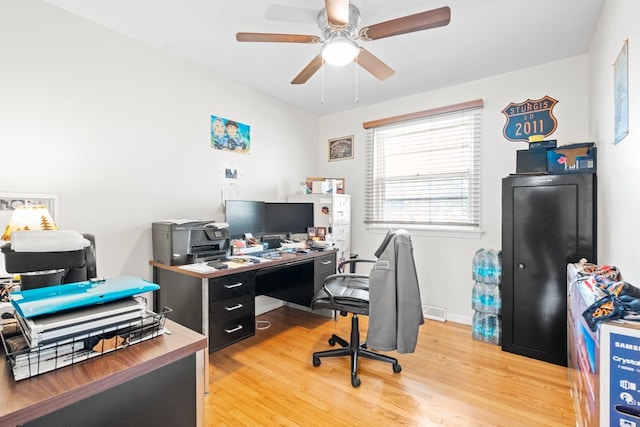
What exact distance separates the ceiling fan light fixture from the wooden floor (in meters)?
2.14

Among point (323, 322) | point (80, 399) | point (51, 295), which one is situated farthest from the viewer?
point (323, 322)

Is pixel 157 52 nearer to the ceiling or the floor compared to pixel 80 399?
nearer to the ceiling

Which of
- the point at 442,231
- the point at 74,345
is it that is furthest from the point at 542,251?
the point at 74,345

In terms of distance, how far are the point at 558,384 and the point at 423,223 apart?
1.77 meters

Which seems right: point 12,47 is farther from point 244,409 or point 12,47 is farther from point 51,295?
point 244,409

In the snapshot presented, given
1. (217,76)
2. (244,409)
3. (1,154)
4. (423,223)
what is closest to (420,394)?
(244,409)

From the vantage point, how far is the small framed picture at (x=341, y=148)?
13.0 ft

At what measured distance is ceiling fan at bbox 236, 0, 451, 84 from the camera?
1.62 metres

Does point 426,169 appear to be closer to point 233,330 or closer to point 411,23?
point 411,23

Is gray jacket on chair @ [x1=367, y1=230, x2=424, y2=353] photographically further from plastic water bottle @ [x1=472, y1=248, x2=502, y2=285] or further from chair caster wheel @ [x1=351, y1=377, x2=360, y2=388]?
plastic water bottle @ [x1=472, y1=248, x2=502, y2=285]

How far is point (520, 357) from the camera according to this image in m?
2.45

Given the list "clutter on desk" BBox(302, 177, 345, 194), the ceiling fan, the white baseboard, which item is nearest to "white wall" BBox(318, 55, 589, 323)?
"clutter on desk" BBox(302, 177, 345, 194)

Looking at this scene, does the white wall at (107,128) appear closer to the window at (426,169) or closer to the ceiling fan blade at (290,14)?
the ceiling fan blade at (290,14)

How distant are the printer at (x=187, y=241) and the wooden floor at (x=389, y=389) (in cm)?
83
